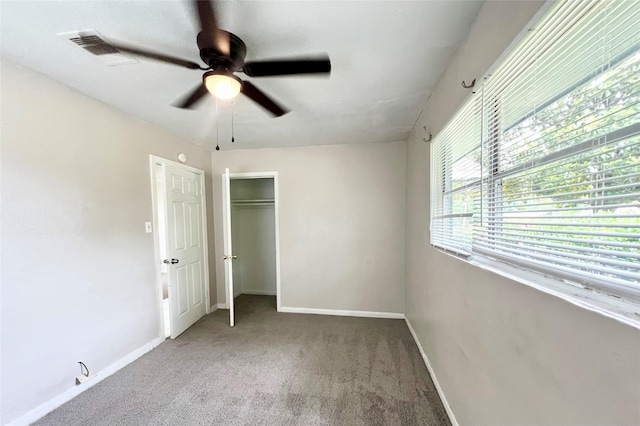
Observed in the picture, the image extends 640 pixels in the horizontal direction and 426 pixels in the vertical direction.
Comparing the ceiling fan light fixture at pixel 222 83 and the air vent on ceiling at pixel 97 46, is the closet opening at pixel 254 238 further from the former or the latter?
the ceiling fan light fixture at pixel 222 83

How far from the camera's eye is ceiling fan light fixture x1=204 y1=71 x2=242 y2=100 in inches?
53.2

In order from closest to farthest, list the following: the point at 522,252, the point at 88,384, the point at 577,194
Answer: the point at 577,194 < the point at 522,252 < the point at 88,384

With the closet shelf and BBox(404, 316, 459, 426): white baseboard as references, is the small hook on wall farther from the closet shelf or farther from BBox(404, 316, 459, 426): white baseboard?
the closet shelf

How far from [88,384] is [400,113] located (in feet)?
11.9

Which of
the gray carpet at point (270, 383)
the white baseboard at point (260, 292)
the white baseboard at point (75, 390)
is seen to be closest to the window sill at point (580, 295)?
the gray carpet at point (270, 383)

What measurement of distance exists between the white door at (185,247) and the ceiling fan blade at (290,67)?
81.6 inches

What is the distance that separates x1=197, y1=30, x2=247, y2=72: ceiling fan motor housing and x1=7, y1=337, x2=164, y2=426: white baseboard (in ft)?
8.51

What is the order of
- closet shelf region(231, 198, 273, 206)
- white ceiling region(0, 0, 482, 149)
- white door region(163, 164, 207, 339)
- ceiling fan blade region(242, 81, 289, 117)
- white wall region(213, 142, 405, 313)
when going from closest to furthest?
white ceiling region(0, 0, 482, 149)
ceiling fan blade region(242, 81, 289, 117)
white door region(163, 164, 207, 339)
white wall region(213, 142, 405, 313)
closet shelf region(231, 198, 273, 206)

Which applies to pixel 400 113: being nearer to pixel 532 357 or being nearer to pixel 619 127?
pixel 619 127

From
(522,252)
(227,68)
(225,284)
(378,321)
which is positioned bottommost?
(378,321)

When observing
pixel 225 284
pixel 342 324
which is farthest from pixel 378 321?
pixel 225 284

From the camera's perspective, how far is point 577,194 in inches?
27.0

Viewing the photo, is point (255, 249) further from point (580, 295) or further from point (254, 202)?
point (580, 295)

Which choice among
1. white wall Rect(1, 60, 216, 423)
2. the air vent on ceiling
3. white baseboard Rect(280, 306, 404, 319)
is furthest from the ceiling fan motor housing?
white baseboard Rect(280, 306, 404, 319)
